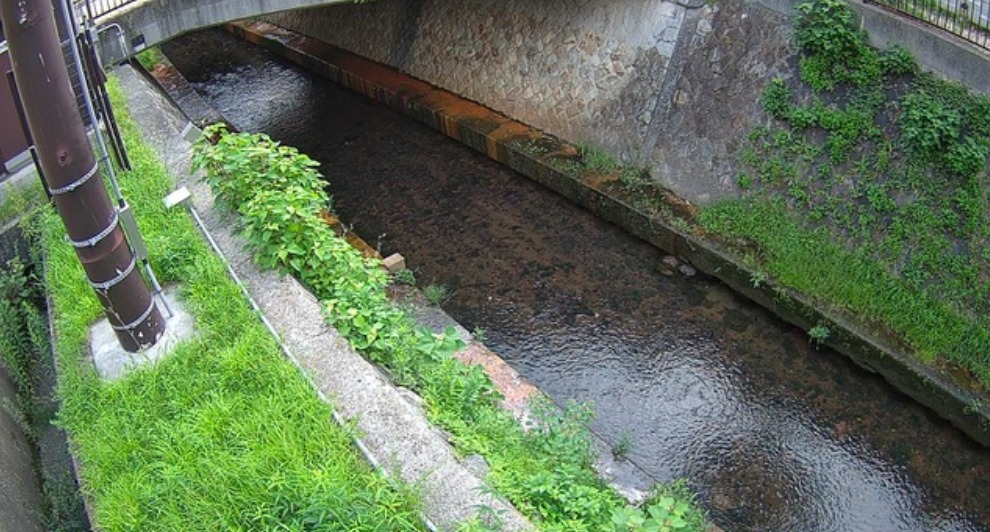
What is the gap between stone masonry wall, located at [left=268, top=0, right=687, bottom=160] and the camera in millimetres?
12578

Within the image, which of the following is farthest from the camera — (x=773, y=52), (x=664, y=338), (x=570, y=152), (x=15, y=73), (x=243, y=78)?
(x=243, y=78)

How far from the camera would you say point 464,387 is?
7172 mm

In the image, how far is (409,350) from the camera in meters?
7.35

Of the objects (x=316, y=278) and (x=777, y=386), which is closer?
(x=316, y=278)

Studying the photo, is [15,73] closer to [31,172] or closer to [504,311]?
[31,172]

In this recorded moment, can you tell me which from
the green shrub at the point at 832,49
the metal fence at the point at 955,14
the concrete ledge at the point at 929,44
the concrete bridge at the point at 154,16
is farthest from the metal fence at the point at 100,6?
the metal fence at the point at 955,14

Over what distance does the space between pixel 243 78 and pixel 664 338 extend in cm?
1127

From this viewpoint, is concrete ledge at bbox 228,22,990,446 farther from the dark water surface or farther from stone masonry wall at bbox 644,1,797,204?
stone masonry wall at bbox 644,1,797,204

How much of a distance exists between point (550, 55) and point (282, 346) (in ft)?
27.1

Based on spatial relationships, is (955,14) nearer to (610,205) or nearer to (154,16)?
(610,205)

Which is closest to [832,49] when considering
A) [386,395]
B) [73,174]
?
[386,395]

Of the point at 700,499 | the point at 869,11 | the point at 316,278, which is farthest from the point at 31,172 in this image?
the point at 869,11

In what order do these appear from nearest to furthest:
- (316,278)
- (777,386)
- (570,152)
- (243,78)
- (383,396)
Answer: (383,396), (316,278), (777,386), (570,152), (243,78)

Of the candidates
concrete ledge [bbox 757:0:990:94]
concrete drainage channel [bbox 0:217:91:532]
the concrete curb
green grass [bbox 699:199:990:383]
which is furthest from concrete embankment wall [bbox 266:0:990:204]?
concrete drainage channel [bbox 0:217:91:532]
